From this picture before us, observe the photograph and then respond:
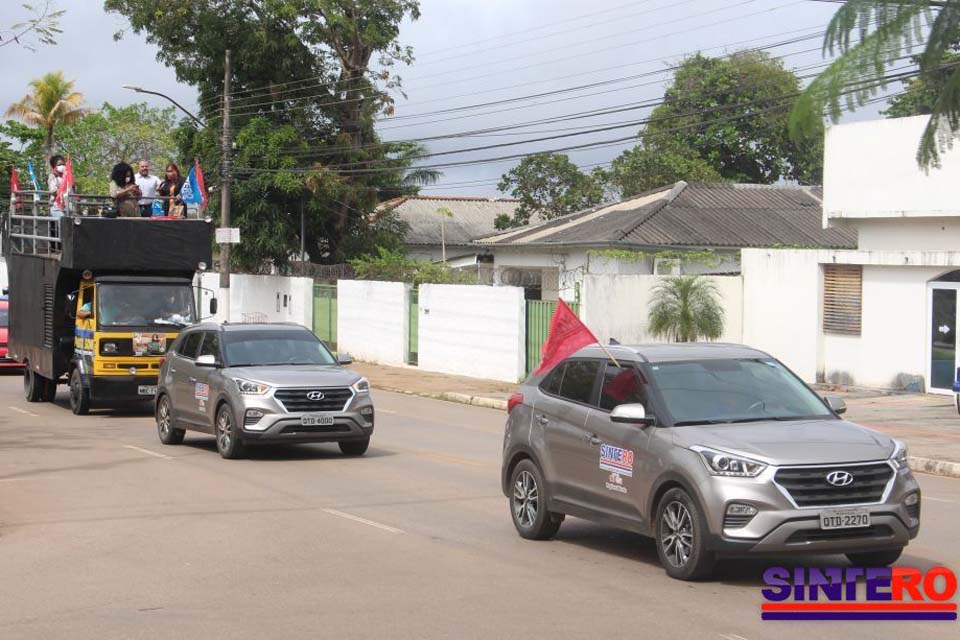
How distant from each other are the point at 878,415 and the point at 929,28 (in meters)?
18.8

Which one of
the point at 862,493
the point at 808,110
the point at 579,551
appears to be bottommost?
the point at 579,551

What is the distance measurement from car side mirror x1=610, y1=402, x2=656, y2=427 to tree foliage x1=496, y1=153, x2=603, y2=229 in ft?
171

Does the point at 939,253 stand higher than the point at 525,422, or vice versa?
the point at 939,253

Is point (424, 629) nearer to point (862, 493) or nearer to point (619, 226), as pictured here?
point (862, 493)

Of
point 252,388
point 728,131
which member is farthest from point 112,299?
point 728,131

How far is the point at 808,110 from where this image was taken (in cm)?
543

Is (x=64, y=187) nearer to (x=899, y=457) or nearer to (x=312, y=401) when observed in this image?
(x=312, y=401)

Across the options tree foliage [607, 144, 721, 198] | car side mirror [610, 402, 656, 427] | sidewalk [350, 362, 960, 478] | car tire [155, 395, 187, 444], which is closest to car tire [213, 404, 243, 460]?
car tire [155, 395, 187, 444]

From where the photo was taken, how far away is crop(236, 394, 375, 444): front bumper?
16484 mm

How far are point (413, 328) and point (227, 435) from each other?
64.3 ft

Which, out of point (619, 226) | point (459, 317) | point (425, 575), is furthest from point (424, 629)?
point (619, 226)

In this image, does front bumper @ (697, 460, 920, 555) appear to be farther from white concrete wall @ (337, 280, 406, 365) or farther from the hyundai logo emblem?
white concrete wall @ (337, 280, 406, 365)

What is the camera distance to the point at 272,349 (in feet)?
59.5

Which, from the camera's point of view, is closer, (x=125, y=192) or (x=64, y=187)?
(x=125, y=192)
